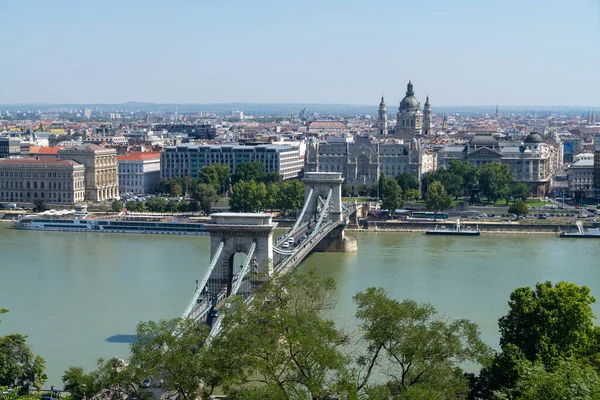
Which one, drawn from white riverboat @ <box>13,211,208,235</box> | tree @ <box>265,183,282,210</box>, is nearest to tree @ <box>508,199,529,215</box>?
tree @ <box>265,183,282,210</box>

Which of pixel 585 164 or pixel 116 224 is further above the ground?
pixel 585 164

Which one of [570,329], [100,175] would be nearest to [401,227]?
[100,175]

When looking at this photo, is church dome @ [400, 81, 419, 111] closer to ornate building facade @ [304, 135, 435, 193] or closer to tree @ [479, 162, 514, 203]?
ornate building facade @ [304, 135, 435, 193]

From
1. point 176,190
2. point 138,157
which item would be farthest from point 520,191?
point 138,157

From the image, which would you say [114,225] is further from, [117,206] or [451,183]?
[451,183]

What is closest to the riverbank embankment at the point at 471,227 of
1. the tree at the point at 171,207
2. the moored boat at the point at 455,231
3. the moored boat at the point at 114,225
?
the moored boat at the point at 455,231
